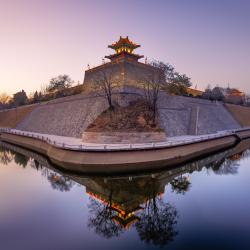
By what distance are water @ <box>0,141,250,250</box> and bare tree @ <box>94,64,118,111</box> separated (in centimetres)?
1387

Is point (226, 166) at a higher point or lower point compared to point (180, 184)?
higher

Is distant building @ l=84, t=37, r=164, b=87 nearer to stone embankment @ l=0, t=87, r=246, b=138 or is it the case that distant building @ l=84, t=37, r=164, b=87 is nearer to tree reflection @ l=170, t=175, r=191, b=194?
stone embankment @ l=0, t=87, r=246, b=138

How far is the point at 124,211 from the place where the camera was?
39.1ft

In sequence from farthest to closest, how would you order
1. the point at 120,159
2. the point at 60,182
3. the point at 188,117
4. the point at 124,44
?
the point at 124,44, the point at 188,117, the point at 120,159, the point at 60,182

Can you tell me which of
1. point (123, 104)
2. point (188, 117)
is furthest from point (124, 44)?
point (123, 104)

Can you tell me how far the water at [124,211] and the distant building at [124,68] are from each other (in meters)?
24.6

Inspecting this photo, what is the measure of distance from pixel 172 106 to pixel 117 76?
13.6 metres

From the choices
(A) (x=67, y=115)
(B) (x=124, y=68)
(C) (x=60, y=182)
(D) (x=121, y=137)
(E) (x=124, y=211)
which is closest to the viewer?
(E) (x=124, y=211)

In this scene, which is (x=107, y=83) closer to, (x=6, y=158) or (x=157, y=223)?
(x=6, y=158)

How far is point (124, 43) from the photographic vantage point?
1922 inches

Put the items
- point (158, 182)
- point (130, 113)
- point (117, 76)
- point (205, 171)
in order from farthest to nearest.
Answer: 1. point (117, 76)
2. point (130, 113)
3. point (205, 171)
4. point (158, 182)

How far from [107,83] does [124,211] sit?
21.9 m

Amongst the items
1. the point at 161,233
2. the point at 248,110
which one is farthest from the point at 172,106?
the point at 248,110

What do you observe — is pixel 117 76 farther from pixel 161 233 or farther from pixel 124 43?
pixel 161 233
